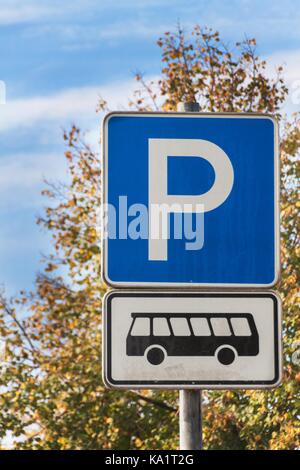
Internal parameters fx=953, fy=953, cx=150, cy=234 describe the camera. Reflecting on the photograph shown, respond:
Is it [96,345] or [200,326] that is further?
[96,345]

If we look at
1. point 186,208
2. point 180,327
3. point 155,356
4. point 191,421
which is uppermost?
point 186,208

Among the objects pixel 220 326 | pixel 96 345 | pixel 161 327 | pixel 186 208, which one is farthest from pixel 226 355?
pixel 96 345

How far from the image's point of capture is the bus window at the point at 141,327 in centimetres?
A: 361

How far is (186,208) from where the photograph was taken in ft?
11.9

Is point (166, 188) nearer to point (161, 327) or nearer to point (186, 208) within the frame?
point (186, 208)

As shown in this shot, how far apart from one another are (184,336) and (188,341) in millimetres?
24

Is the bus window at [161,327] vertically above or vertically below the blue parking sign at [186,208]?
below

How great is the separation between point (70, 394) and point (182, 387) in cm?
1367

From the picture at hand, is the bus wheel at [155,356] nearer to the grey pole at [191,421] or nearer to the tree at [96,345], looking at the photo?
the grey pole at [191,421]

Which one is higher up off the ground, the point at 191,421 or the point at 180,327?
the point at 180,327

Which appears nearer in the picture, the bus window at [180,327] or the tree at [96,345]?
the bus window at [180,327]

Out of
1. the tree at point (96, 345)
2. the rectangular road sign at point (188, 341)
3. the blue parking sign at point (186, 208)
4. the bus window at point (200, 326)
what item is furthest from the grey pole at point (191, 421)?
the tree at point (96, 345)

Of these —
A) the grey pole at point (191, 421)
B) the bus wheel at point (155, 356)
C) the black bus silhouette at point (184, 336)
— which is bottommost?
the grey pole at point (191, 421)
